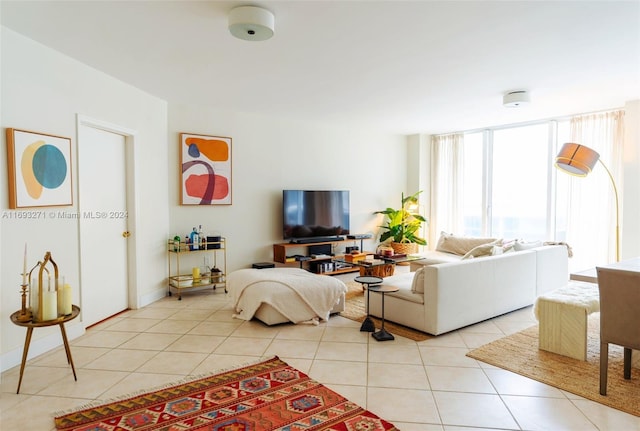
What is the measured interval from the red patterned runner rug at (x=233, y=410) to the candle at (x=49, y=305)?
2.20 feet

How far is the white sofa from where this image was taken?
3617mm

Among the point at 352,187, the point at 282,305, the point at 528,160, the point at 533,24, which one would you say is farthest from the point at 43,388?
the point at 528,160

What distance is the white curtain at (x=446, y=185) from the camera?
295 inches

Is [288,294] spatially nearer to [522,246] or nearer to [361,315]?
[361,315]

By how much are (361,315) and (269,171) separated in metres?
2.88

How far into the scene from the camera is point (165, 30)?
9.70 feet

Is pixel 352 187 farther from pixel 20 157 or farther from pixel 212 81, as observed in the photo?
pixel 20 157

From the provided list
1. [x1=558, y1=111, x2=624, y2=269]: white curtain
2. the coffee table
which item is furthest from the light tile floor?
[x1=558, y1=111, x2=624, y2=269]: white curtain

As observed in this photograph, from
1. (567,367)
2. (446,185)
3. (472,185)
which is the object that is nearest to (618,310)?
(567,367)

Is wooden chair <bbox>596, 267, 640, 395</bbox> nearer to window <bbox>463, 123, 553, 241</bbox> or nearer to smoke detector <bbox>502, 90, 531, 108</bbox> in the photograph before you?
smoke detector <bbox>502, 90, 531, 108</bbox>

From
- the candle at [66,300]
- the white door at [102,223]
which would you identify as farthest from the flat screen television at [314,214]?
the candle at [66,300]

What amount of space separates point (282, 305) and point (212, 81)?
2.51m

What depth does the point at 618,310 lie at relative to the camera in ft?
8.20

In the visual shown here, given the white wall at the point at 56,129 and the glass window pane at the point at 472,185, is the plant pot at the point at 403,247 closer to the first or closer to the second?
the glass window pane at the point at 472,185
